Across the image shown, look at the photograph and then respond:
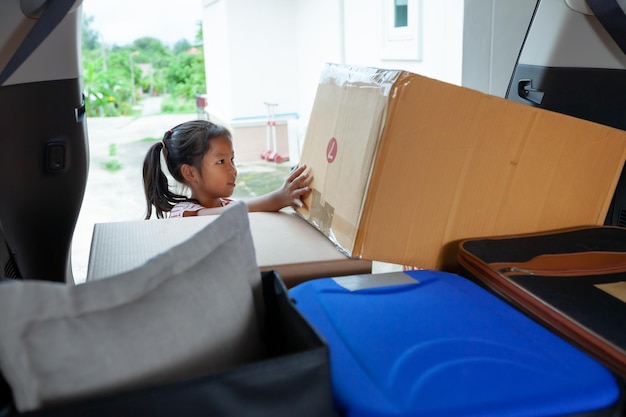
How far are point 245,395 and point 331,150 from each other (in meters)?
0.75

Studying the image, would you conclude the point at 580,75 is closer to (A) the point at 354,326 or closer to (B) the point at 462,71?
(B) the point at 462,71

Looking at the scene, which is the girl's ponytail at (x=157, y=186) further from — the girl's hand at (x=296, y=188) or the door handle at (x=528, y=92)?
the door handle at (x=528, y=92)

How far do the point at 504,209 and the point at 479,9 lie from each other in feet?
4.24

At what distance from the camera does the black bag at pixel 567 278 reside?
0.84 metres

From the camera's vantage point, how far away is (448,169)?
1152 mm

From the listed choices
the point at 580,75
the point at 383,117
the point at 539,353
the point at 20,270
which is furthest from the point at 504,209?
the point at 20,270

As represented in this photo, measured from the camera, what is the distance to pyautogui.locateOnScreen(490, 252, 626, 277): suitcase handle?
3.40ft

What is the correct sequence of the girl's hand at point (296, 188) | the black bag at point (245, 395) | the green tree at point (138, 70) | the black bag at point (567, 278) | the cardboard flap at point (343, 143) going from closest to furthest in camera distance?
1. the black bag at point (245, 395)
2. the black bag at point (567, 278)
3. the cardboard flap at point (343, 143)
4. the girl's hand at point (296, 188)
5. the green tree at point (138, 70)

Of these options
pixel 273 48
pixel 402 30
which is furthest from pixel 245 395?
pixel 273 48

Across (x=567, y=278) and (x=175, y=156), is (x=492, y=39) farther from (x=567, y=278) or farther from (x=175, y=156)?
(x=567, y=278)

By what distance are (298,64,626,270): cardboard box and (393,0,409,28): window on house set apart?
1.77 meters

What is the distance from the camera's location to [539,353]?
0.82 m

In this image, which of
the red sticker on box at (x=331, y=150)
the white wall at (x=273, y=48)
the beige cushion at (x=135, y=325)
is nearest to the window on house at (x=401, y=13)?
the white wall at (x=273, y=48)

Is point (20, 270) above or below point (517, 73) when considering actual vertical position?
below
